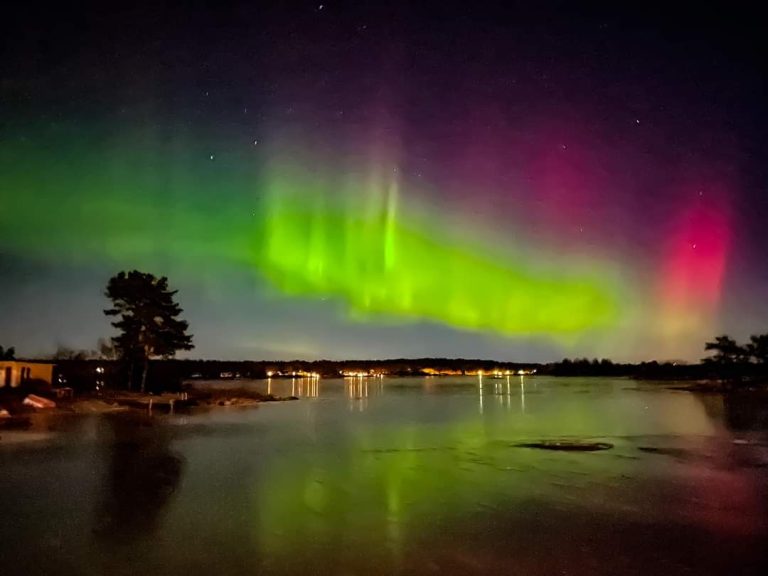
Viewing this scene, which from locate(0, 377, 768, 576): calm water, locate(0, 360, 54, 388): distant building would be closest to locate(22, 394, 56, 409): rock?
locate(0, 360, 54, 388): distant building

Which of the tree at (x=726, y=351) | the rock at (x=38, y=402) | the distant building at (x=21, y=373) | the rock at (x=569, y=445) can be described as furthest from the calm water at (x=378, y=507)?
the tree at (x=726, y=351)

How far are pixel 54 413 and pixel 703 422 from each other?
1643 inches

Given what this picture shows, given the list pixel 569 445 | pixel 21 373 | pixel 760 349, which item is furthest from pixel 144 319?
pixel 760 349

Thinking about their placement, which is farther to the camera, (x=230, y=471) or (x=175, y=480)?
(x=230, y=471)

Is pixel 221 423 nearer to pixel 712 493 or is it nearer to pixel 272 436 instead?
pixel 272 436

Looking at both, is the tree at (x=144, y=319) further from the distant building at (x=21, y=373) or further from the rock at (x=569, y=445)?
the rock at (x=569, y=445)

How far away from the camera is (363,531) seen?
1310 centimetres

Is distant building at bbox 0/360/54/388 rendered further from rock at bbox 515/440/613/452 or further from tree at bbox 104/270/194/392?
rock at bbox 515/440/613/452

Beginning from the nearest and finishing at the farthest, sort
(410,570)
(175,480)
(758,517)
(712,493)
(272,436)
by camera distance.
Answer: (410,570)
(758,517)
(712,493)
(175,480)
(272,436)

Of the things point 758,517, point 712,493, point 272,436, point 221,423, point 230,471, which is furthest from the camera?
point 221,423

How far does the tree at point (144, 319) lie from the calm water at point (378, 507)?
1279 inches

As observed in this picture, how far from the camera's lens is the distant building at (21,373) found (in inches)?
1939

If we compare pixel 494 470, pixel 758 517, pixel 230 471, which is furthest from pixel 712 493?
pixel 230 471

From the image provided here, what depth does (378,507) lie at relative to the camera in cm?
1562
